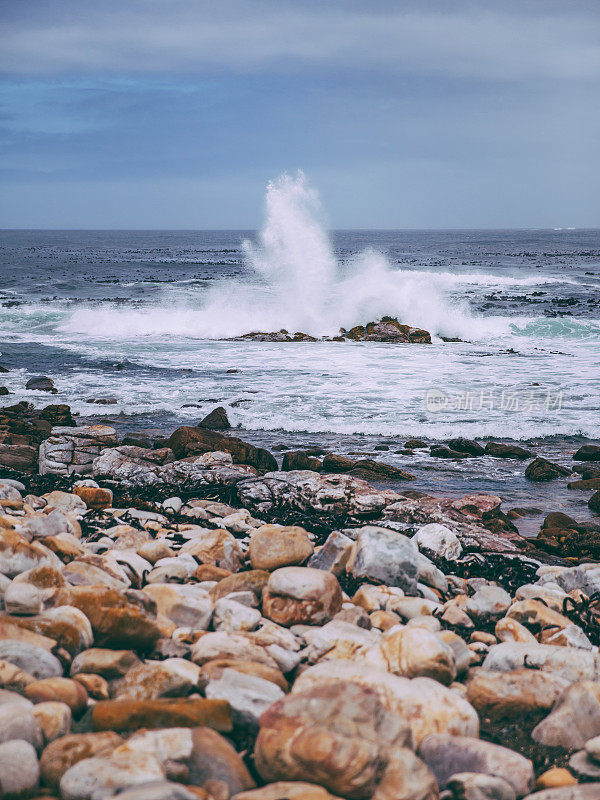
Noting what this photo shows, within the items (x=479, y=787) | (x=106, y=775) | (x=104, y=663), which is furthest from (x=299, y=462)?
(x=106, y=775)

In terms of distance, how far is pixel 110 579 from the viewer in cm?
321

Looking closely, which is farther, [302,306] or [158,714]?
[302,306]

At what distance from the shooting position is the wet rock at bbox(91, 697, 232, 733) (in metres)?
2.16

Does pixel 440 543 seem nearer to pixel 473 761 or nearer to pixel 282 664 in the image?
pixel 282 664

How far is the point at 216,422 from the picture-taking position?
10.6 m

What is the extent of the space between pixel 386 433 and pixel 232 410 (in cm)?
275

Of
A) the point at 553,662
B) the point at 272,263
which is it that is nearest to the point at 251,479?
the point at 553,662

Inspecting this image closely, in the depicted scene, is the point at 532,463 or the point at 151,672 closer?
the point at 151,672

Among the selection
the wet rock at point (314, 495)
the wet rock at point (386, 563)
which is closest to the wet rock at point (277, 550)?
the wet rock at point (386, 563)

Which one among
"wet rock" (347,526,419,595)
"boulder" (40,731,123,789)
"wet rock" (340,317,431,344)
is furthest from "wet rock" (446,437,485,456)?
"wet rock" (340,317,431,344)

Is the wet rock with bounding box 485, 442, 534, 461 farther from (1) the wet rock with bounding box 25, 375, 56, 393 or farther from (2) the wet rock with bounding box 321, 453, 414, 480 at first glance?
(1) the wet rock with bounding box 25, 375, 56, 393

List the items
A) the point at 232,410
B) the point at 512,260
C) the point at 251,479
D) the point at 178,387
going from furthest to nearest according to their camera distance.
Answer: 1. the point at 512,260
2. the point at 178,387
3. the point at 232,410
4. the point at 251,479

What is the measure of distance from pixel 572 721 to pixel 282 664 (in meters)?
1.05

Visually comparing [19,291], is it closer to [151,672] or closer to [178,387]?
[178,387]
